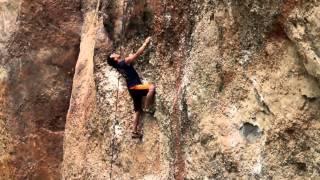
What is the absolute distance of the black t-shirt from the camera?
908cm

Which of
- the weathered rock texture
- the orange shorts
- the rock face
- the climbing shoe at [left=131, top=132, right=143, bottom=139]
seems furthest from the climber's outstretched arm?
the weathered rock texture

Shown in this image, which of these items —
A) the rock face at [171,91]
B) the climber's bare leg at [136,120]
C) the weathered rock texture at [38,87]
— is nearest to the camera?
the rock face at [171,91]

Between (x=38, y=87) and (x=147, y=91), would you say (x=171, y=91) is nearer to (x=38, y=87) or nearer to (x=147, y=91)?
(x=147, y=91)

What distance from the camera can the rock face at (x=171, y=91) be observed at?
6824mm

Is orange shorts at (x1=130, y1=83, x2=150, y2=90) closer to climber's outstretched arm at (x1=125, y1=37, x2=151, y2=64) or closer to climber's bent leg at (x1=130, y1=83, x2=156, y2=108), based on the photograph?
climber's bent leg at (x1=130, y1=83, x2=156, y2=108)

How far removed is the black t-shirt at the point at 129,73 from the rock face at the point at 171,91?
18 centimetres

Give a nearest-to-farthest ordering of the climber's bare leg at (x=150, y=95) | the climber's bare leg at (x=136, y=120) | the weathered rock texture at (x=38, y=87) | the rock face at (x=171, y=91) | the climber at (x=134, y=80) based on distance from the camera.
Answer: the rock face at (x=171, y=91), the climber's bare leg at (x=150, y=95), the climber at (x=134, y=80), the climber's bare leg at (x=136, y=120), the weathered rock texture at (x=38, y=87)

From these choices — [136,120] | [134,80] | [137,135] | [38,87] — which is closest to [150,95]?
[134,80]

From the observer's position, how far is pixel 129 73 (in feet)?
29.8

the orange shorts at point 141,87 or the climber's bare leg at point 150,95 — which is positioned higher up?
the orange shorts at point 141,87

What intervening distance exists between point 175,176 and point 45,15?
21.1 feet

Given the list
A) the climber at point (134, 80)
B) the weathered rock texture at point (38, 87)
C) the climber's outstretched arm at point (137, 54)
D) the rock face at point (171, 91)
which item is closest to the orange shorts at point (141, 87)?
the climber at point (134, 80)

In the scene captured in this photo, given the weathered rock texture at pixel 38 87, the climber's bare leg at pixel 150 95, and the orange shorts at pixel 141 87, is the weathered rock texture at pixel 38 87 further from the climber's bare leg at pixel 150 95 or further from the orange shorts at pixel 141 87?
the climber's bare leg at pixel 150 95

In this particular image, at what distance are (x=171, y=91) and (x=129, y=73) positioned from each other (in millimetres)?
764
